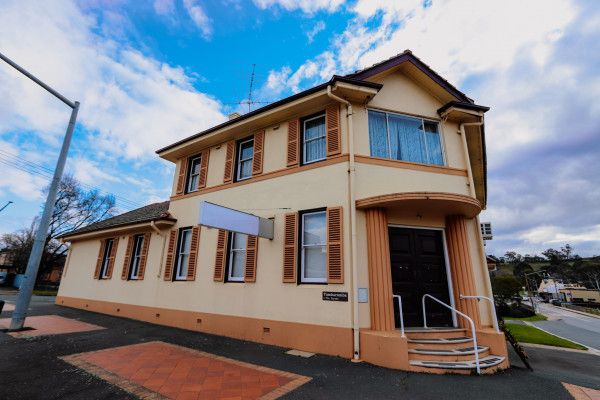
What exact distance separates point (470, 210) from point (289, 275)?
15.7 ft

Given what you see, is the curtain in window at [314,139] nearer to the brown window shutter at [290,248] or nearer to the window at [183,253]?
the brown window shutter at [290,248]

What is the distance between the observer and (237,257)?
8.84 meters

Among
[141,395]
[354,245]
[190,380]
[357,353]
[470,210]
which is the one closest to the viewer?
[141,395]

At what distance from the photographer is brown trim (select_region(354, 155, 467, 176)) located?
24.5 ft

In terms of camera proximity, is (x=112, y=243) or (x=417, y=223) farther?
(x=112, y=243)

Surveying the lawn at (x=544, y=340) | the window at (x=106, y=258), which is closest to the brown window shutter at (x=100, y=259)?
the window at (x=106, y=258)

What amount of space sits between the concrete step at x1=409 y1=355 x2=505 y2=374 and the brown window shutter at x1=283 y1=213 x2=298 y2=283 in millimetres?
3171

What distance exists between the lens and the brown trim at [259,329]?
6359 millimetres

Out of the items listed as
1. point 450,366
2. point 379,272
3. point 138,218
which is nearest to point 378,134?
point 379,272

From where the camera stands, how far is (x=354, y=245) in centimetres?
662

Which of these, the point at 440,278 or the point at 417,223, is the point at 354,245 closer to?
the point at 417,223

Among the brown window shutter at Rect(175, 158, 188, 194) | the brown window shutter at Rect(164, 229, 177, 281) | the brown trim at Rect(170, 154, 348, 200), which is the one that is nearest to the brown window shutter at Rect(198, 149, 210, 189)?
the brown trim at Rect(170, 154, 348, 200)

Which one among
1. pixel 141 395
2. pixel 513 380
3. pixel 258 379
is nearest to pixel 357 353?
pixel 258 379

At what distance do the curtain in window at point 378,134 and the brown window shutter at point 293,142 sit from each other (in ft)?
6.86
